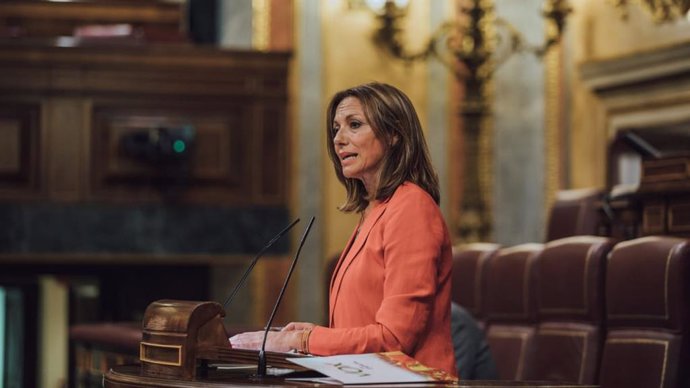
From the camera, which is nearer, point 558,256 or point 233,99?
point 558,256

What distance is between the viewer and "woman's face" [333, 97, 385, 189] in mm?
2498

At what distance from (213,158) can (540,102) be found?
5.92 ft

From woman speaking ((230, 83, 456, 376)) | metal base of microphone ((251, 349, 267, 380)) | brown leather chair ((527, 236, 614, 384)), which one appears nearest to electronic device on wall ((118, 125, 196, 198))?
A: brown leather chair ((527, 236, 614, 384))

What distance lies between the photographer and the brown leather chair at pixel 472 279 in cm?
470

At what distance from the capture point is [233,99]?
22.0ft

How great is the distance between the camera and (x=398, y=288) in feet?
7.68

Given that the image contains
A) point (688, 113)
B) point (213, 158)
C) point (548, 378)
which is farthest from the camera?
point (213, 158)

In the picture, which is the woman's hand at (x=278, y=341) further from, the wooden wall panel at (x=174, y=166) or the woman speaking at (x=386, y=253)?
the wooden wall panel at (x=174, y=166)

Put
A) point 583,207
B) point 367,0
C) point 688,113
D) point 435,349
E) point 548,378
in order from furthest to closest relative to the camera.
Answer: point 367,0 → point 688,113 → point 583,207 → point 548,378 → point 435,349

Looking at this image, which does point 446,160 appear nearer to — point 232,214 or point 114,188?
point 232,214

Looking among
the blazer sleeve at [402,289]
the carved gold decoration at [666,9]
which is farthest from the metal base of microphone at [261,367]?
the carved gold decoration at [666,9]

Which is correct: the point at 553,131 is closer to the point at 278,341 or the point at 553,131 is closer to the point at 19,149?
the point at 19,149

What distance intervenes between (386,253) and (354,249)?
121 millimetres

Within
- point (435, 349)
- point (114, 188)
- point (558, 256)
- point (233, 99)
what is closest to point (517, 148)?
point (233, 99)
